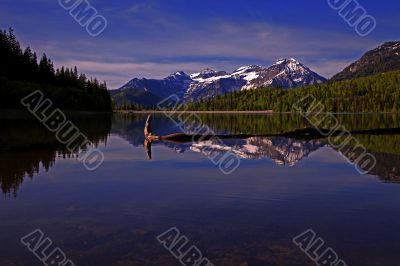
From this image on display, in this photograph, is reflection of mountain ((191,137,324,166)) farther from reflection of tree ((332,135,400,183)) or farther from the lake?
reflection of tree ((332,135,400,183))

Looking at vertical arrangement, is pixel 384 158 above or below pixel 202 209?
above

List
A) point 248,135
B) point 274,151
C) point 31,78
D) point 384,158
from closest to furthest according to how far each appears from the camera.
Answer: point 384,158
point 274,151
point 248,135
point 31,78

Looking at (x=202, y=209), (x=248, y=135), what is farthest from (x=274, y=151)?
(x=202, y=209)

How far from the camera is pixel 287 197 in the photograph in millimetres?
17422

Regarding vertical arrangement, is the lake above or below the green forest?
below

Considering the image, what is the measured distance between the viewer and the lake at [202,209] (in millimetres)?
10914

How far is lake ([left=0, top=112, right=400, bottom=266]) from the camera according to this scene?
1091 centimetres

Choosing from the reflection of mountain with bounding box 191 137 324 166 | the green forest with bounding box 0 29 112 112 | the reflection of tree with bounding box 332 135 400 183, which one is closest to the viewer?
the reflection of tree with bounding box 332 135 400 183

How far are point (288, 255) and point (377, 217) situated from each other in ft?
16.2

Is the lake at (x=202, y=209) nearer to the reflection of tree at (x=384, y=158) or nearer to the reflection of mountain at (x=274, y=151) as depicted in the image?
the reflection of tree at (x=384, y=158)

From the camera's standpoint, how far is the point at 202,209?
15.3 metres

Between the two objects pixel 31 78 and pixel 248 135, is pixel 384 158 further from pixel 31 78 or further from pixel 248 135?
pixel 31 78

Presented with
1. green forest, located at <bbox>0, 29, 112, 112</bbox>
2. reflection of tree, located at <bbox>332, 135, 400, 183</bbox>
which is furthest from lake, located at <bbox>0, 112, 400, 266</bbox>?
green forest, located at <bbox>0, 29, 112, 112</bbox>

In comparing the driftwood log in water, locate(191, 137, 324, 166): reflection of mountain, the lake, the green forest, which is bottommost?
the lake
